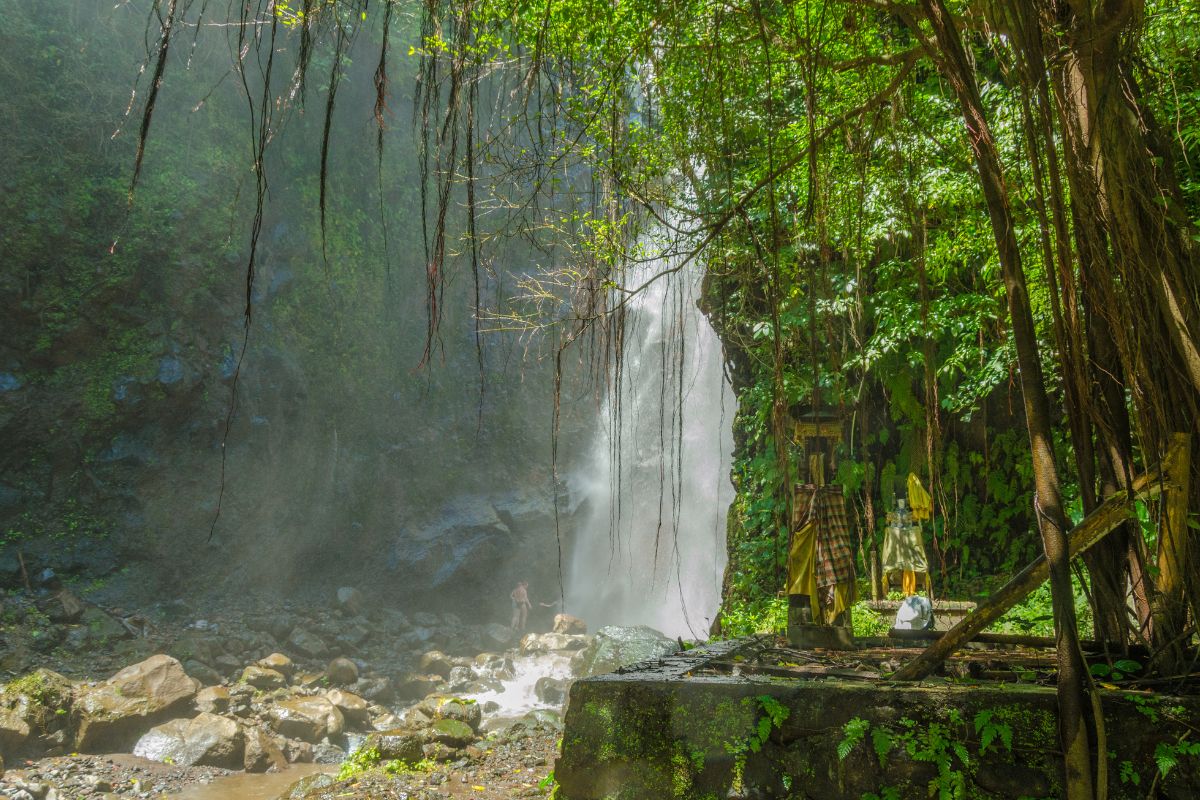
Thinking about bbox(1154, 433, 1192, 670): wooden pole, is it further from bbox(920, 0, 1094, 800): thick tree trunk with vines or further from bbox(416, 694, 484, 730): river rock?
bbox(416, 694, 484, 730): river rock

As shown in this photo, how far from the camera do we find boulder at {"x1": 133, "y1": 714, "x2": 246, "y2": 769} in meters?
8.77

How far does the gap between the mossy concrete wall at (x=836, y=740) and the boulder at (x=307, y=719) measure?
8.25 m

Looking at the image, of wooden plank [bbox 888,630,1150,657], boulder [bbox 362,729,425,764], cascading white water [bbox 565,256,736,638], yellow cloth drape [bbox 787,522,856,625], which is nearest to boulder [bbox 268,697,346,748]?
boulder [bbox 362,729,425,764]

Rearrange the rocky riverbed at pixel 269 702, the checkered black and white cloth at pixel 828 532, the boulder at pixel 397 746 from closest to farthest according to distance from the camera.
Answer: the checkered black and white cloth at pixel 828 532
the rocky riverbed at pixel 269 702
the boulder at pixel 397 746

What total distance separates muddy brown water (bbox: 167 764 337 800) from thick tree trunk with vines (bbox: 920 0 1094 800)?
782 cm

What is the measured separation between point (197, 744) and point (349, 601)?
7944 mm

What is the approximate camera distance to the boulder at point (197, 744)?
28.8ft

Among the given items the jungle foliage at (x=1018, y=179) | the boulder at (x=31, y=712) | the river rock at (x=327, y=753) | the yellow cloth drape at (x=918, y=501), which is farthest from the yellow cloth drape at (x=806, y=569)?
the boulder at (x=31, y=712)

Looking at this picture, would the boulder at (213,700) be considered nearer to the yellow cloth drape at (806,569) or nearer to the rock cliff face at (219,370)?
the rock cliff face at (219,370)

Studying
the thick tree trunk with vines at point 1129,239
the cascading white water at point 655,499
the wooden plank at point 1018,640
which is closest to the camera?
the thick tree trunk with vines at point 1129,239

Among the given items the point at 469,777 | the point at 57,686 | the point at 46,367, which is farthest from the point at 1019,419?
the point at 46,367

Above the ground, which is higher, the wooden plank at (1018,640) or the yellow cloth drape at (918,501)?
the yellow cloth drape at (918,501)

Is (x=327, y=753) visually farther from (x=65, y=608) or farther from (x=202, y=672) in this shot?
(x=65, y=608)

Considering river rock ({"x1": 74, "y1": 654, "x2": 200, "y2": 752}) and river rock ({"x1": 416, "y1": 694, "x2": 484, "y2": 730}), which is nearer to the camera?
river rock ({"x1": 74, "y1": 654, "x2": 200, "y2": 752})
